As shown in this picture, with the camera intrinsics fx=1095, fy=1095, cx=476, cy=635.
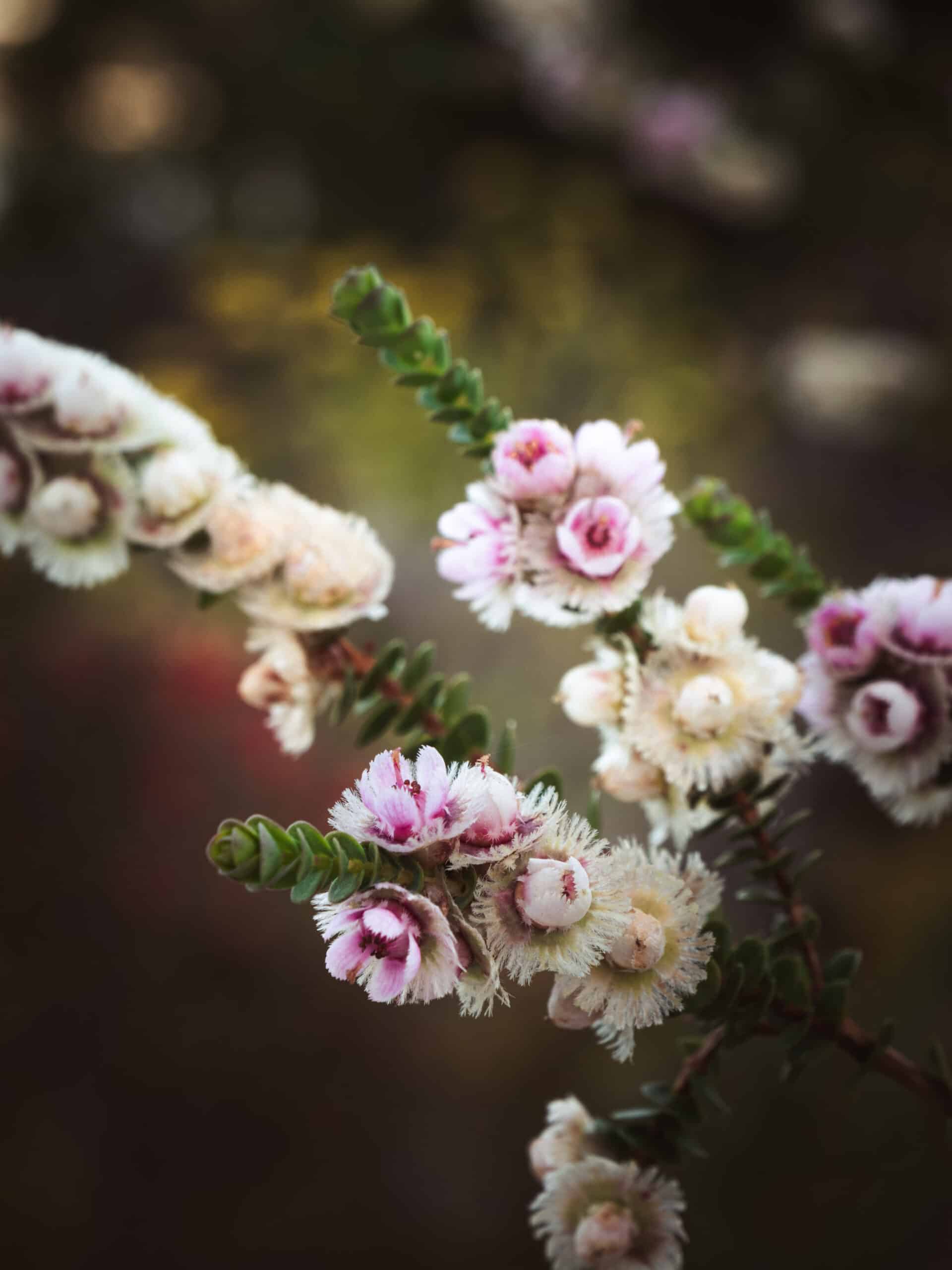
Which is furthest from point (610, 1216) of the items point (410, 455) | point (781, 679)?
point (410, 455)

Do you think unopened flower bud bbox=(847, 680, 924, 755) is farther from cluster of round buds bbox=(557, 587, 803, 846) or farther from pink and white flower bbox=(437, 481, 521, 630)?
pink and white flower bbox=(437, 481, 521, 630)

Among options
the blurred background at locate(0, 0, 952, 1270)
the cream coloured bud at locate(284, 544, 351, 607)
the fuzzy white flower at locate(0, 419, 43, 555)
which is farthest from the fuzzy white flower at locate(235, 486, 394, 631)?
the blurred background at locate(0, 0, 952, 1270)

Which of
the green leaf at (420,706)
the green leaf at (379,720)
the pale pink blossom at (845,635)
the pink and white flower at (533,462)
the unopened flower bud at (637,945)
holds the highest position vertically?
the pale pink blossom at (845,635)

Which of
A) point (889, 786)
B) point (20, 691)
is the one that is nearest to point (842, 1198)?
point (889, 786)

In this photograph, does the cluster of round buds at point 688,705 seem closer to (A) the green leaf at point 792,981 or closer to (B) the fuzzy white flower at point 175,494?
(A) the green leaf at point 792,981

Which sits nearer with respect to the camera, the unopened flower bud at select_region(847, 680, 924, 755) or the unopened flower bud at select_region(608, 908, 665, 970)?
the unopened flower bud at select_region(608, 908, 665, 970)

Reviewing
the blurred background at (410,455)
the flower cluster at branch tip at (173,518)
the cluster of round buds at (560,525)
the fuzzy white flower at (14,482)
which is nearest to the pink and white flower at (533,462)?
the cluster of round buds at (560,525)
